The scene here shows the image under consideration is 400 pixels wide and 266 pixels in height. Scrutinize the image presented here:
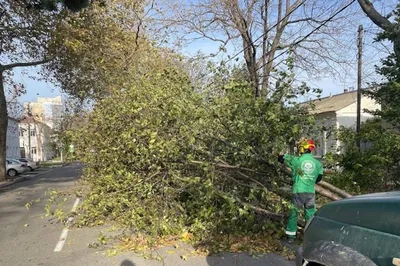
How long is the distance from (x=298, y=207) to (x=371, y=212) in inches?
143

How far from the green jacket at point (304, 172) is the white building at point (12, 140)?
64.0 metres

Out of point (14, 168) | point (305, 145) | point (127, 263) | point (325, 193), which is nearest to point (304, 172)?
point (305, 145)

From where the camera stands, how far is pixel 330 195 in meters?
6.94

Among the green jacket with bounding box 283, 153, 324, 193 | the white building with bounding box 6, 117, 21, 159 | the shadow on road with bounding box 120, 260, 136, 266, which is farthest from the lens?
the white building with bounding box 6, 117, 21, 159

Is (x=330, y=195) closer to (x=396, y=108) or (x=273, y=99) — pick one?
(x=273, y=99)

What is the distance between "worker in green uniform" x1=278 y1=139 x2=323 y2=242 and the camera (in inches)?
242

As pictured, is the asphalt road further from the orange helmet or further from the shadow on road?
the orange helmet

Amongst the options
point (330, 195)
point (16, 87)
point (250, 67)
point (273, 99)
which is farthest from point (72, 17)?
point (330, 195)

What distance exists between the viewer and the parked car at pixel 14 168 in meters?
33.8

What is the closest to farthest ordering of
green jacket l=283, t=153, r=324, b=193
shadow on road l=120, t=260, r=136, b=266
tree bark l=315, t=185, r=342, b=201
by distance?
shadow on road l=120, t=260, r=136, b=266
green jacket l=283, t=153, r=324, b=193
tree bark l=315, t=185, r=342, b=201

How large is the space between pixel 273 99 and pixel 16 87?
22.8 metres

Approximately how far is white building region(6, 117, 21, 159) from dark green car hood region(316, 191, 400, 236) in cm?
6662

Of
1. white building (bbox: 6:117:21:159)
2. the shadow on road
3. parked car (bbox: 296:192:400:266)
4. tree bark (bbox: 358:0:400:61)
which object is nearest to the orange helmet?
parked car (bbox: 296:192:400:266)

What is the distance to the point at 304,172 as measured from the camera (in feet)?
20.0
